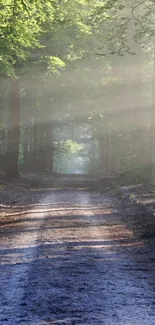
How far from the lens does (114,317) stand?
20.4 feet

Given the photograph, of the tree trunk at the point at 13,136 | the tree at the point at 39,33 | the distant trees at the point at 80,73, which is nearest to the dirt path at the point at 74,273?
the tree at the point at 39,33

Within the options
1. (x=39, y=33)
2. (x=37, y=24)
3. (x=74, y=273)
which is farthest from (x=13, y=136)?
(x=74, y=273)

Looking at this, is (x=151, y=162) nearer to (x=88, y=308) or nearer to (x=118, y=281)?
(x=118, y=281)

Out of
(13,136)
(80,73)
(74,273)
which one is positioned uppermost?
(80,73)

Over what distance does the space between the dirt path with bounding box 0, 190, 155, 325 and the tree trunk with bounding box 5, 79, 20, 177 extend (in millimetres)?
14332

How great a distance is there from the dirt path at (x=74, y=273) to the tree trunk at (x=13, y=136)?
1433 cm

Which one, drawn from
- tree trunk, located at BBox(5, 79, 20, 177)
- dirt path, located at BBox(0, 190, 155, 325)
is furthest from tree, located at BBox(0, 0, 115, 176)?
dirt path, located at BBox(0, 190, 155, 325)

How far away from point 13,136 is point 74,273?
23111 mm

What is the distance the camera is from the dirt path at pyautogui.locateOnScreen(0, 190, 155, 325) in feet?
20.9

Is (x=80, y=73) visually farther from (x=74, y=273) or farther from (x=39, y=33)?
(x=74, y=273)

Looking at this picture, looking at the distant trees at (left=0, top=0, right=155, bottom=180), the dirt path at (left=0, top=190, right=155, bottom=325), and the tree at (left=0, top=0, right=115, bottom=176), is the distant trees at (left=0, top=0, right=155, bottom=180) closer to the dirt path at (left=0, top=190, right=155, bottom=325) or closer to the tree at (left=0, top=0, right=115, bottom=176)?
the tree at (left=0, top=0, right=115, bottom=176)

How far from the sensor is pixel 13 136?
3120cm

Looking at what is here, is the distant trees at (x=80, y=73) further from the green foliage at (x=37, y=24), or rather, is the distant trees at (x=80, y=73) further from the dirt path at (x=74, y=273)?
the dirt path at (x=74, y=273)

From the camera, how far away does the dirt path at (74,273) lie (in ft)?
20.9
